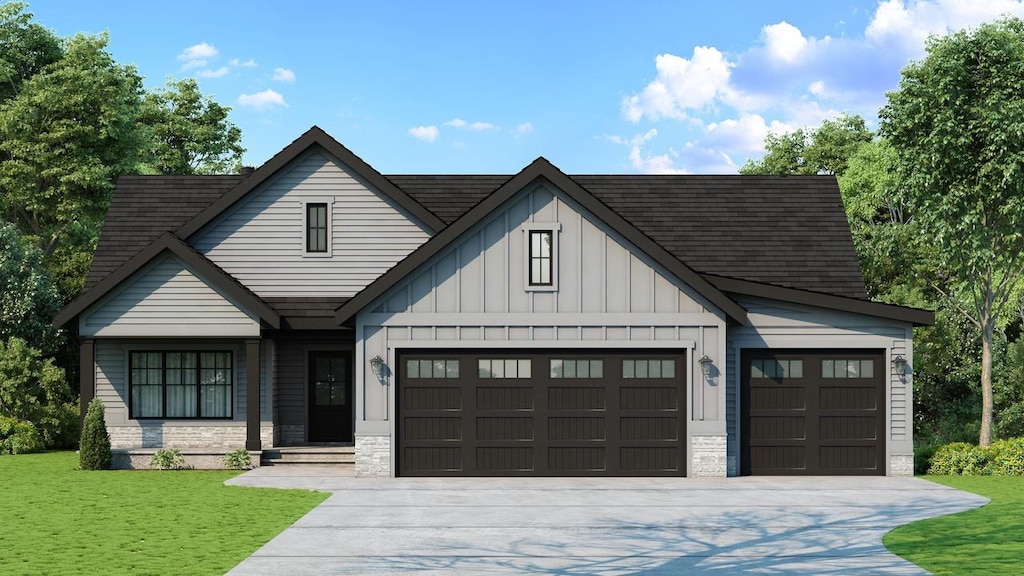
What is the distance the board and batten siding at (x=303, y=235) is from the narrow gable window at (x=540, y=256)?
475 centimetres

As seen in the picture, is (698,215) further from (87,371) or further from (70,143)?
(70,143)

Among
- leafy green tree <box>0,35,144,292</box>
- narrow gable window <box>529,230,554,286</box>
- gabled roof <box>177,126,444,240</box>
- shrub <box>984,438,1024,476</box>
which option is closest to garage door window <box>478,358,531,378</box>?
narrow gable window <box>529,230,554,286</box>

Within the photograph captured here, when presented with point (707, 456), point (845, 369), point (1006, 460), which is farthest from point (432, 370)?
point (1006, 460)

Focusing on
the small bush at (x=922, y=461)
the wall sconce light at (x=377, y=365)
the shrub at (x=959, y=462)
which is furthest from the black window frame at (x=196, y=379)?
the shrub at (x=959, y=462)

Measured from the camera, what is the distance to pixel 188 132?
51719 mm

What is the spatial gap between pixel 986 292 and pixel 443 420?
14074 mm

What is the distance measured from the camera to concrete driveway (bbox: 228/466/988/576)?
12844 mm

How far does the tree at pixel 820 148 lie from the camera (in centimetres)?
5334

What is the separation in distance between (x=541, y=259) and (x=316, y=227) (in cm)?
660

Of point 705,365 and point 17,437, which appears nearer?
point 705,365

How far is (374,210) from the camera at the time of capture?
25938mm

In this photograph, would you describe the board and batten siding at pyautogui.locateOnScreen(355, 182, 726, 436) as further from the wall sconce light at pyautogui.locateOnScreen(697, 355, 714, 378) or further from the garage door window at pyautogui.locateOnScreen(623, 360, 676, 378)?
the garage door window at pyautogui.locateOnScreen(623, 360, 676, 378)

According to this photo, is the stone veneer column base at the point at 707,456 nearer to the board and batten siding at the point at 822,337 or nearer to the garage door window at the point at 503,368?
the board and batten siding at the point at 822,337

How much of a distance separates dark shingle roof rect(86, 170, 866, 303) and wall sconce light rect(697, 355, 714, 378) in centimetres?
320
